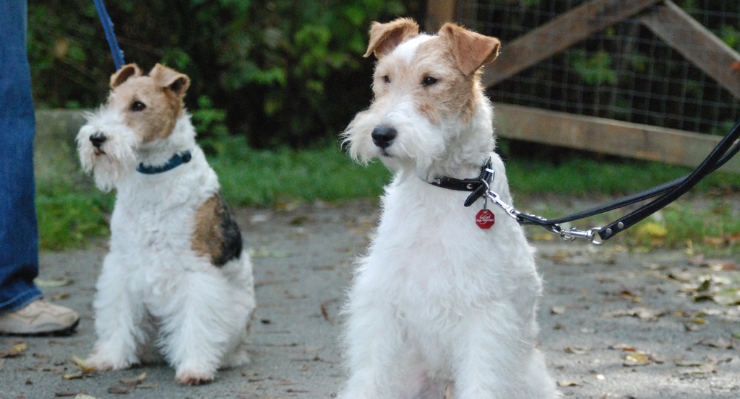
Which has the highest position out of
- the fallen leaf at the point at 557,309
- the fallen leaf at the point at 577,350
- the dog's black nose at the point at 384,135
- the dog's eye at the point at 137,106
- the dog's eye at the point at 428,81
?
Answer: the dog's eye at the point at 428,81

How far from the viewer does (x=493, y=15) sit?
10930 millimetres

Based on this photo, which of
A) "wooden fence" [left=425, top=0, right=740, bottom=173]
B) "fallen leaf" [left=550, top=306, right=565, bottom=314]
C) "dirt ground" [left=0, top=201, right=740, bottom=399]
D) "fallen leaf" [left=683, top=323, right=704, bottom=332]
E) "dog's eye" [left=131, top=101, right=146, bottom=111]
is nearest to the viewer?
"dirt ground" [left=0, top=201, right=740, bottom=399]

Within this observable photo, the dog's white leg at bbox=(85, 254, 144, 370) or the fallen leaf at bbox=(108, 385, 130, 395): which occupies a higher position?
the dog's white leg at bbox=(85, 254, 144, 370)

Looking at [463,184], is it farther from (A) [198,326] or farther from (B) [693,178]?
(A) [198,326]

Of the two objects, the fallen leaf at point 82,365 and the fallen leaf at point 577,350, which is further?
the fallen leaf at point 577,350

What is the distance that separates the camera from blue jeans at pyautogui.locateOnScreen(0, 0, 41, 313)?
4426 millimetres

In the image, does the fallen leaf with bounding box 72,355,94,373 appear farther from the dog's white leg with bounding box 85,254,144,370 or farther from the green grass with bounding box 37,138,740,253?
the green grass with bounding box 37,138,740,253

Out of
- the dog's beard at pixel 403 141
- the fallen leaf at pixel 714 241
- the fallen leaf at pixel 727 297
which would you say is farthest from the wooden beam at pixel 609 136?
the dog's beard at pixel 403 141

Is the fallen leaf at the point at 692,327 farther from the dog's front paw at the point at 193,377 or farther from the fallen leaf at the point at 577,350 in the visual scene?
the dog's front paw at the point at 193,377

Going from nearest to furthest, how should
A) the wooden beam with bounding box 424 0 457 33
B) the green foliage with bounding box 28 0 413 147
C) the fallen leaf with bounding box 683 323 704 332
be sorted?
1. the fallen leaf with bounding box 683 323 704 332
2. the wooden beam with bounding box 424 0 457 33
3. the green foliage with bounding box 28 0 413 147

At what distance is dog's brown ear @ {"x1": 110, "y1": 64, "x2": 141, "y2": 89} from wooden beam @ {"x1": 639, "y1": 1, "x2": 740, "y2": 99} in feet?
20.5

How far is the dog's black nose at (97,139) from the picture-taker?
3979 mm

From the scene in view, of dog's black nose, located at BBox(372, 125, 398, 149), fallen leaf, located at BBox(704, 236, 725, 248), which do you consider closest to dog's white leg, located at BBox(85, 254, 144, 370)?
dog's black nose, located at BBox(372, 125, 398, 149)

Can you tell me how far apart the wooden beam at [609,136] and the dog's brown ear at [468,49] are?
6248 mm
